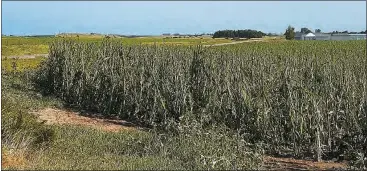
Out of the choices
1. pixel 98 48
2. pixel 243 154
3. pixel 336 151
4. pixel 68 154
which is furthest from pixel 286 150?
pixel 98 48

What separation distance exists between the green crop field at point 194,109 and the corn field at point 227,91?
1.1 inches

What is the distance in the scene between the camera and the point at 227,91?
1268 cm

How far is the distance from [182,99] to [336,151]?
4.74 meters

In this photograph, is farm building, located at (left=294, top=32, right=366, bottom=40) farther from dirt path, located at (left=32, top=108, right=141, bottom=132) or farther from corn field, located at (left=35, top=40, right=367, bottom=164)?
dirt path, located at (left=32, top=108, right=141, bottom=132)

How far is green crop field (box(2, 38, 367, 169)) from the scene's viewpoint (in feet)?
28.8

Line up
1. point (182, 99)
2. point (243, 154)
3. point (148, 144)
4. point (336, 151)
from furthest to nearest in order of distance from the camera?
1. point (182, 99)
2. point (336, 151)
3. point (148, 144)
4. point (243, 154)

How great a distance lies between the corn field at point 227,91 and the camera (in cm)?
1064

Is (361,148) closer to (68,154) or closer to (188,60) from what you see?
(68,154)

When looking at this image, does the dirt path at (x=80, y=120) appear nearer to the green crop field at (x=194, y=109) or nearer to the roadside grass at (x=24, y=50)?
the green crop field at (x=194, y=109)

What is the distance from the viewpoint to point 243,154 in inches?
343

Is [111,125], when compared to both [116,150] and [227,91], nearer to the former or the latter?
[227,91]

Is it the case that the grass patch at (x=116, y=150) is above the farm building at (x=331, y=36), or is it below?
below

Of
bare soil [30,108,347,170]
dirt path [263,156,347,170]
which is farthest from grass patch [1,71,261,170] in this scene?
bare soil [30,108,347,170]

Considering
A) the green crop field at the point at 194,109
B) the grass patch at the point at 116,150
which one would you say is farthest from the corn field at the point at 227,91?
the grass patch at the point at 116,150
